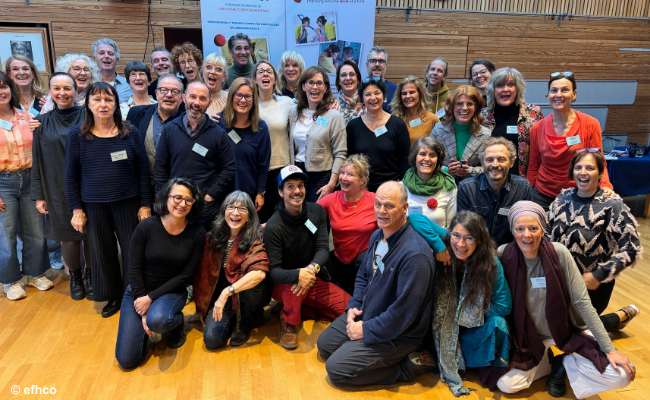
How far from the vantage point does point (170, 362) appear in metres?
2.51

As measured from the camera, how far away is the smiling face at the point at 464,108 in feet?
9.78

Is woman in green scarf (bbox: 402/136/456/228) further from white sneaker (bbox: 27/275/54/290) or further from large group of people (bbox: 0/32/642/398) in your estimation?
white sneaker (bbox: 27/275/54/290)

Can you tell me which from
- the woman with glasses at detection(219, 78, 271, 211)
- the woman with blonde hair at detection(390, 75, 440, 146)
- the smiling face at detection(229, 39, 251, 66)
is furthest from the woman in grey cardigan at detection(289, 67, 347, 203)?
the smiling face at detection(229, 39, 251, 66)

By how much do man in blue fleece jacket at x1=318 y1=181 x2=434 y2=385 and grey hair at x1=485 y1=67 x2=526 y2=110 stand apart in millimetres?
1479

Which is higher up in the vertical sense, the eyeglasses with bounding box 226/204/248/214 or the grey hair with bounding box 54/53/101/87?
the grey hair with bounding box 54/53/101/87

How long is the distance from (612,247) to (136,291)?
2.87 metres

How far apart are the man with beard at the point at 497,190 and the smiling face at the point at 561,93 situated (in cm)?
70

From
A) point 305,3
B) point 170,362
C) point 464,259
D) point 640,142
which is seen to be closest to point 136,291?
point 170,362

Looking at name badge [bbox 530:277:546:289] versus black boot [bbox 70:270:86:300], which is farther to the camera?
black boot [bbox 70:270:86:300]

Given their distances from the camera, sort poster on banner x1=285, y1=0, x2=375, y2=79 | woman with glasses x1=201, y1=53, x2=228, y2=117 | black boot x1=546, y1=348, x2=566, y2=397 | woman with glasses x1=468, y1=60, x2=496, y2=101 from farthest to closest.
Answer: poster on banner x1=285, y1=0, x2=375, y2=79, woman with glasses x1=468, y1=60, x2=496, y2=101, woman with glasses x1=201, y1=53, x2=228, y2=117, black boot x1=546, y1=348, x2=566, y2=397

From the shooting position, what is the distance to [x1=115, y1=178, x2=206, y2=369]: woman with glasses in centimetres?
246

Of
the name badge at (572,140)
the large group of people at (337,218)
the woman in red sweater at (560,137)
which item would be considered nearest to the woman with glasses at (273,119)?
the large group of people at (337,218)

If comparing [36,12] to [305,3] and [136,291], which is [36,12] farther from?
[136,291]

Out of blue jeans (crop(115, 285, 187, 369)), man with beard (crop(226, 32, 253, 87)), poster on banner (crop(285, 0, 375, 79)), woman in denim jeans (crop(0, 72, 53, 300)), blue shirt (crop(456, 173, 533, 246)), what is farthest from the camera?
poster on banner (crop(285, 0, 375, 79))
